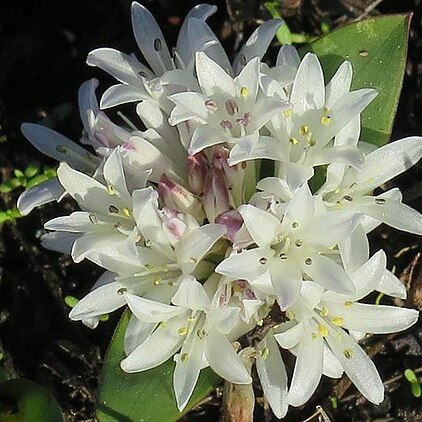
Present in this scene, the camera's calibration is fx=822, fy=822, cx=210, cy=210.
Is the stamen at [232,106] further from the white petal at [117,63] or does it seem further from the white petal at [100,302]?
the white petal at [100,302]

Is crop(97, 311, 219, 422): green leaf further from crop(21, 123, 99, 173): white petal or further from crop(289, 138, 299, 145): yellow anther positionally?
crop(289, 138, 299, 145): yellow anther

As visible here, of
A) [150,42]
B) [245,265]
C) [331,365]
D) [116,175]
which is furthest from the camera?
[150,42]

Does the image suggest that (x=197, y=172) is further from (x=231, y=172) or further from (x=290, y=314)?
(x=290, y=314)

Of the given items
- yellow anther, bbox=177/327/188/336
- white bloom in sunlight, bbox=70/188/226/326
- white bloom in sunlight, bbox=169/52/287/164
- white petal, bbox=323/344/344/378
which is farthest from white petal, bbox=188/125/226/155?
white petal, bbox=323/344/344/378

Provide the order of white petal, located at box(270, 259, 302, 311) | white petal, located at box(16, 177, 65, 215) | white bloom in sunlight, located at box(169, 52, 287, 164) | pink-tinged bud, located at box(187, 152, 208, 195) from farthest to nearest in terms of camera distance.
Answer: white petal, located at box(16, 177, 65, 215) < pink-tinged bud, located at box(187, 152, 208, 195) < white bloom in sunlight, located at box(169, 52, 287, 164) < white petal, located at box(270, 259, 302, 311)

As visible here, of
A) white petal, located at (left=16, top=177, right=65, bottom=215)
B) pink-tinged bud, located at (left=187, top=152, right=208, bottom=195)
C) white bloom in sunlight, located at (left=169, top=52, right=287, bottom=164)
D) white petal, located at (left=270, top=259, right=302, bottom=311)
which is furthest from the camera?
white petal, located at (left=16, top=177, right=65, bottom=215)

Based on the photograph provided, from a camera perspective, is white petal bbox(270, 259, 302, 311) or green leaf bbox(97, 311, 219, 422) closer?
white petal bbox(270, 259, 302, 311)

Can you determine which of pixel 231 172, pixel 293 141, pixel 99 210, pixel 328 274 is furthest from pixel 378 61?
pixel 99 210
